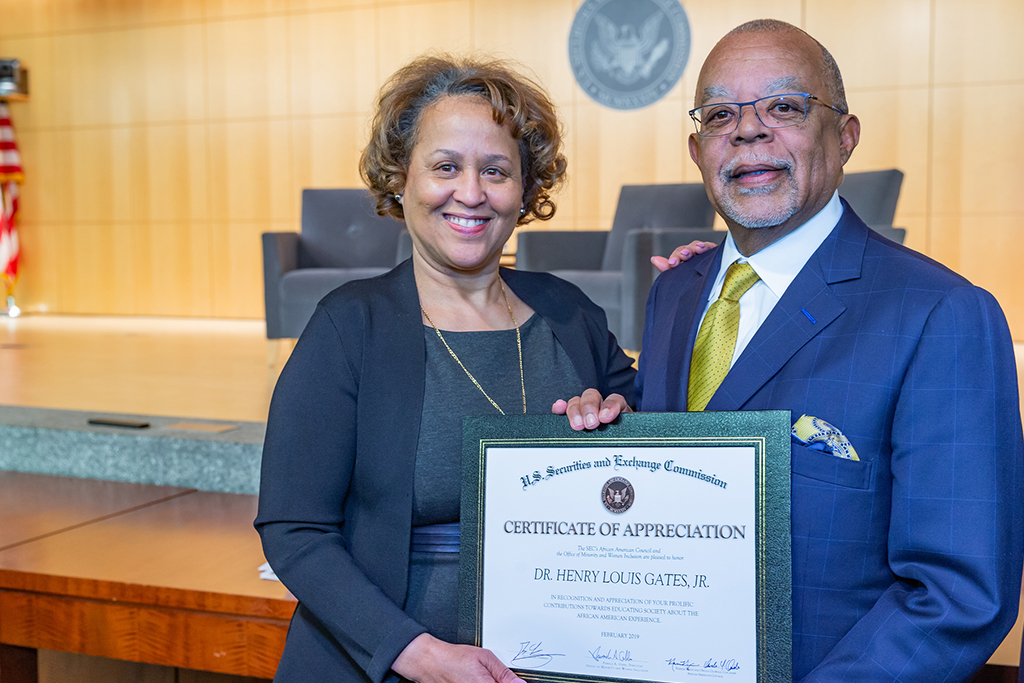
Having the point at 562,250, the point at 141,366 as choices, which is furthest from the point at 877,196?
the point at 141,366

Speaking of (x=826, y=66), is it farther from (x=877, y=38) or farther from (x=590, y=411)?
(x=877, y=38)

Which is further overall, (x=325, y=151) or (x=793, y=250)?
(x=325, y=151)

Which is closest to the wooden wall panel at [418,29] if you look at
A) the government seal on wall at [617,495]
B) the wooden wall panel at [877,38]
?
the wooden wall panel at [877,38]

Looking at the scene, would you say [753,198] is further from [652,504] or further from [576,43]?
[576,43]

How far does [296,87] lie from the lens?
768 cm

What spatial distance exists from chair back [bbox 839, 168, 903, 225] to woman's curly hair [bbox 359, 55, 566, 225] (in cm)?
312

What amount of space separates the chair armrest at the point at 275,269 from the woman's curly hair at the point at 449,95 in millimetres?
3661

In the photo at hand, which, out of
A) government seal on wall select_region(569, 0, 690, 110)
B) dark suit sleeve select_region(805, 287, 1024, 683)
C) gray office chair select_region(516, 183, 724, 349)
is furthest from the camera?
government seal on wall select_region(569, 0, 690, 110)

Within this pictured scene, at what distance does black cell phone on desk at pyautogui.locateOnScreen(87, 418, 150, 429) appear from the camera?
2.81 meters

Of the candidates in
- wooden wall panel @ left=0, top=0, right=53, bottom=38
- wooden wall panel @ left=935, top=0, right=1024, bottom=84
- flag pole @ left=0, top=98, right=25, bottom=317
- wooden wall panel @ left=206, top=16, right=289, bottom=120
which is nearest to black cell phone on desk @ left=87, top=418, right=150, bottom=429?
wooden wall panel @ left=206, top=16, right=289, bottom=120

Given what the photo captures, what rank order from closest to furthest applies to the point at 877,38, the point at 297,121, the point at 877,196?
the point at 877,196, the point at 877,38, the point at 297,121
